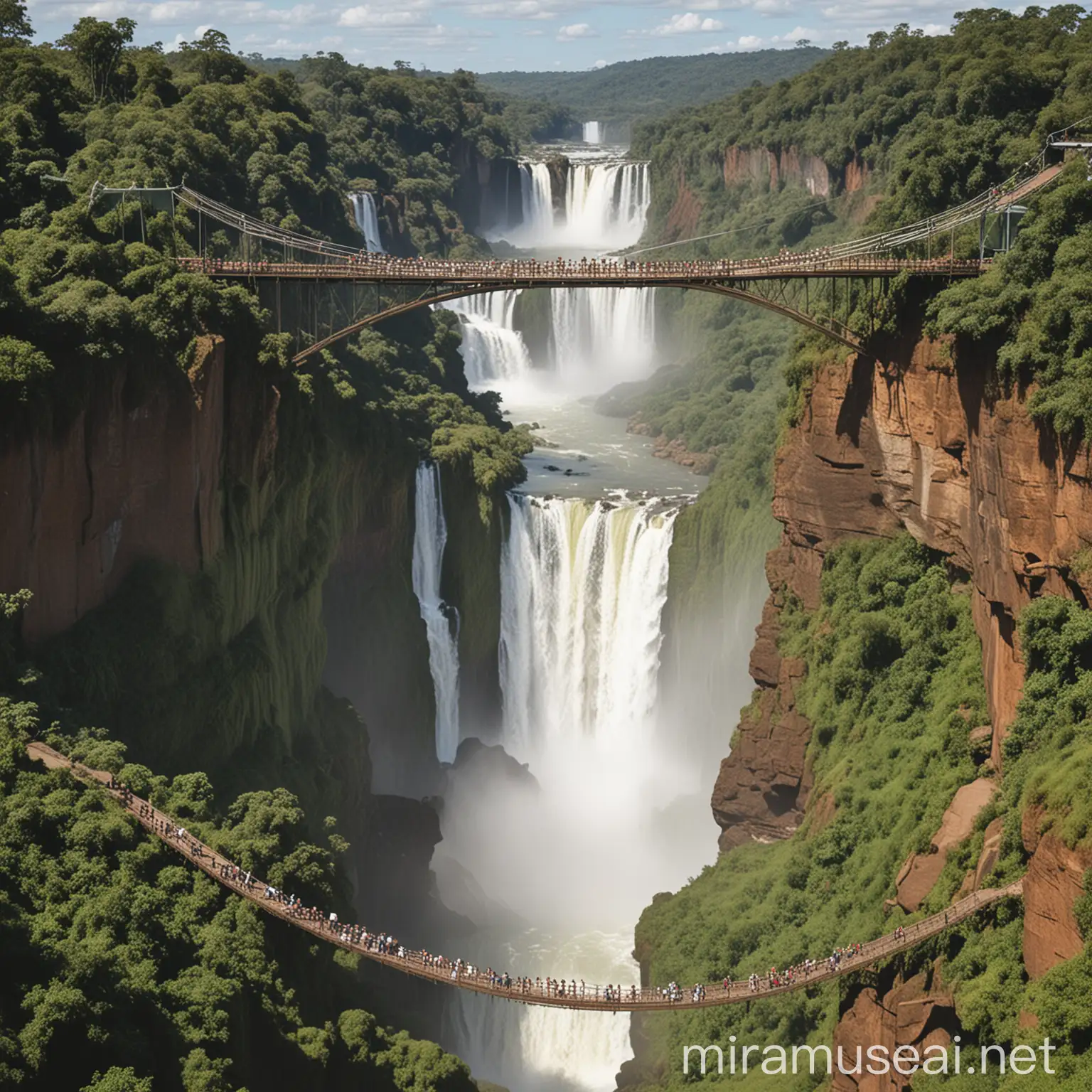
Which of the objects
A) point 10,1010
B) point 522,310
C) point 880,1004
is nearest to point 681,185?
point 522,310

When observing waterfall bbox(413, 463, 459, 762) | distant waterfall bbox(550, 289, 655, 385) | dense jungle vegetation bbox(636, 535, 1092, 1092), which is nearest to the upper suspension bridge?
dense jungle vegetation bbox(636, 535, 1092, 1092)

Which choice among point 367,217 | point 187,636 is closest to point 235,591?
point 187,636

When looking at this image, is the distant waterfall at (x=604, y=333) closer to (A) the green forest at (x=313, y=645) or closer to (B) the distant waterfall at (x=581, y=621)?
(A) the green forest at (x=313, y=645)

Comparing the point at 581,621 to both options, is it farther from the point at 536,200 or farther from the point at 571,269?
the point at 536,200

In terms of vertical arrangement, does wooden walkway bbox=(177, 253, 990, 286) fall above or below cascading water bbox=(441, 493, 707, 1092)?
above

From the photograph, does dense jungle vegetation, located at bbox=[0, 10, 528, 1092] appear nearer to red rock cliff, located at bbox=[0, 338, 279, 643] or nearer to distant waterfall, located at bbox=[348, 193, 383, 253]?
red rock cliff, located at bbox=[0, 338, 279, 643]

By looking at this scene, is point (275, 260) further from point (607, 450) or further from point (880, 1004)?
point (880, 1004)

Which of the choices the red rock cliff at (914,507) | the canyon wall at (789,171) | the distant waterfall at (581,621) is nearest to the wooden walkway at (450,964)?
the red rock cliff at (914,507)
